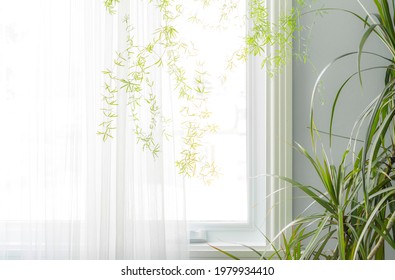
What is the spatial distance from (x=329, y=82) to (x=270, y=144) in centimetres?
33

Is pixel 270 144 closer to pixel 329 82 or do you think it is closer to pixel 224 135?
pixel 224 135

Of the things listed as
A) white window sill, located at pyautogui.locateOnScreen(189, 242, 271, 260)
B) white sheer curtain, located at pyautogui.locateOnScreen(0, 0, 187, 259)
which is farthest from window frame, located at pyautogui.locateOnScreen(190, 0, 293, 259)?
white sheer curtain, located at pyautogui.locateOnScreen(0, 0, 187, 259)

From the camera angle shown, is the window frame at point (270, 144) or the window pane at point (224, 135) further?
the window pane at point (224, 135)

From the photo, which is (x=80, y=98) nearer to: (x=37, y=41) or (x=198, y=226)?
(x=37, y=41)

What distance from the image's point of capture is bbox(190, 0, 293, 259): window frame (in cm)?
220

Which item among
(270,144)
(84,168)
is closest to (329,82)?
(270,144)

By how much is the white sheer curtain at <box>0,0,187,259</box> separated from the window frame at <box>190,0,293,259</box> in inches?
9.7

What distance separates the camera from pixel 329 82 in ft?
7.32

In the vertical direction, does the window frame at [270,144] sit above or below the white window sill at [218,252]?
above

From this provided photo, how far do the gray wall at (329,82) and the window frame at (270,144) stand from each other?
54mm

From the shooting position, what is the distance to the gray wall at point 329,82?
7.30 ft

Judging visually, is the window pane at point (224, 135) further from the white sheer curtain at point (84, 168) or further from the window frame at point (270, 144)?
the white sheer curtain at point (84, 168)

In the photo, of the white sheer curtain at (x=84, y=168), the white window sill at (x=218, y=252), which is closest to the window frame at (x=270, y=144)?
the white window sill at (x=218, y=252)
